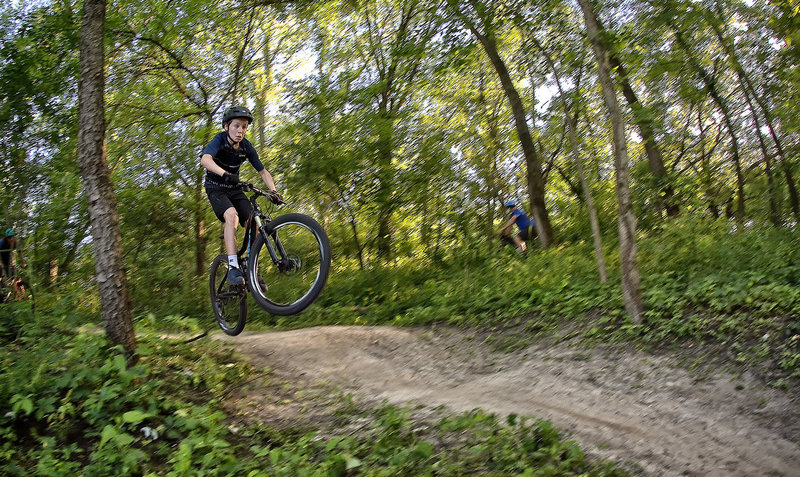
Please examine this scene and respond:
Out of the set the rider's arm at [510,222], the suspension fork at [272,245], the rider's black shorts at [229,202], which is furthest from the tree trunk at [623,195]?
the rider's arm at [510,222]

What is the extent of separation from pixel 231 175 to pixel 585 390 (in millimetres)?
4107

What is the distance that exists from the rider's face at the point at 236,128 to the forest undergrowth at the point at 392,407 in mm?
2041

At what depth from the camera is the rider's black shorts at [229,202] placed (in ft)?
19.8

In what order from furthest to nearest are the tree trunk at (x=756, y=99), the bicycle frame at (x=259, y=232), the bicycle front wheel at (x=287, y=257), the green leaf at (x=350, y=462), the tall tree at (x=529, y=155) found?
1. the tall tree at (x=529, y=155)
2. the tree trunk at (x=756, y=99)
3. the bicycle frame at (x=259, y=232)
4. the bicycle front wheel at (x=287, y=257)
5. the green leaf at (x=350, y=462)

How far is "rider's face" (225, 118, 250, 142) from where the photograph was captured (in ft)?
19.2

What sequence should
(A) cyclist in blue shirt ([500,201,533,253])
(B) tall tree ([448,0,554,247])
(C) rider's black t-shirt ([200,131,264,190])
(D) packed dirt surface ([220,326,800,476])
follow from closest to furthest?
(D) packed dirt surface ([220,326,800,476]), (C) rider's black t-shirt ([200,131,264,190]), (B) tall tree ([448,0,554,247]), (A) cyclist in blue shirt ([500,201,533,253])

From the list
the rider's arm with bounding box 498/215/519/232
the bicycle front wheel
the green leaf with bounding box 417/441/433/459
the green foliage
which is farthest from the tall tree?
the green leaf with bounding box 417/441/433/459

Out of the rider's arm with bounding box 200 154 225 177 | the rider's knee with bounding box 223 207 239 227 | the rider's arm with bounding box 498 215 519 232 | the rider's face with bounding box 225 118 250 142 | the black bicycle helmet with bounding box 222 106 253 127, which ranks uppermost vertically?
the black bicycle helmet with bounding box 222 106 253 127

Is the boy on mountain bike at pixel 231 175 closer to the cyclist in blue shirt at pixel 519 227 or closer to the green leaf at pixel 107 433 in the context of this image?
the green leaf at pixel 107 433

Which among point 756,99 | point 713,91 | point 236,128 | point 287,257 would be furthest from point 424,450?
point 756,99

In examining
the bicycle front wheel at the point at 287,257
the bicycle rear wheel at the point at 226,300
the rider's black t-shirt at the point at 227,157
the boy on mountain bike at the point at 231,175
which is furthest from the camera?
the bicycle rear wheel at the point at 226,300

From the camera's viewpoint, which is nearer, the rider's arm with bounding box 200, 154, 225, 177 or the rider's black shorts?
the rider's arm with bounding box 200, 154, 225, 177

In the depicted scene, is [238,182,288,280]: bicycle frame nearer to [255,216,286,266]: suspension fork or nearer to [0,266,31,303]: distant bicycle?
[255,216,286,266]: suspension fork

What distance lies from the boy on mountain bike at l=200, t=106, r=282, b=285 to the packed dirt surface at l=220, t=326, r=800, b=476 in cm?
136
